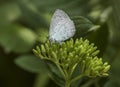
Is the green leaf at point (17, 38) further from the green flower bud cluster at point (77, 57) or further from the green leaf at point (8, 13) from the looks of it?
the green flower bud cluster at point (77, 57)

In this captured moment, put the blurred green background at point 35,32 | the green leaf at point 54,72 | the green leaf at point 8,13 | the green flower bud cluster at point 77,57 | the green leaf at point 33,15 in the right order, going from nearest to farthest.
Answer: the green flower bud cluster at point 77,57 → the green leaf at point 54,72 → the blurred green background at point 35,32 → the green leaf at point 33,15 → the green leaf at point 8,13

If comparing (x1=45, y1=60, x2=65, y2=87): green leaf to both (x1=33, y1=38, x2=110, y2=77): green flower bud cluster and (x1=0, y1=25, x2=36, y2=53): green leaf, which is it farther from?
(x1=0, y1=25, x2=36, y2=53): green leaf

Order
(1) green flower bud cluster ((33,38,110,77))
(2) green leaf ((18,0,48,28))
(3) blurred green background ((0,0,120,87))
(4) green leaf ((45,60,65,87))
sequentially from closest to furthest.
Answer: (1) green flower bud cluster ((33,38,110,77)), (4) green leaf ((45,60,65,87)), (3) blurred green background ((0,0,120,87)), (2) green leaf ((18,0,48,28))

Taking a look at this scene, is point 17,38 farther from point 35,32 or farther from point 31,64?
point 31,64

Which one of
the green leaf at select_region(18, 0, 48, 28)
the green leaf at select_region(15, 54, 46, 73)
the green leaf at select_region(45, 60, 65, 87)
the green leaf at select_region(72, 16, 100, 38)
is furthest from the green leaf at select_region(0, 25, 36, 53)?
the green leaf at select_region(72, 16, 100, 38)

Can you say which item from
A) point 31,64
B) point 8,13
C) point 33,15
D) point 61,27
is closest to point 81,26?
point 61,27

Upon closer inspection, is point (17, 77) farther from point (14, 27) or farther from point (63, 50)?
point (63, 50)

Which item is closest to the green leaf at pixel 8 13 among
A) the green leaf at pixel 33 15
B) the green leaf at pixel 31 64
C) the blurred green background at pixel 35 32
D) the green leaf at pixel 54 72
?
the blurred green background at pixel 35 32
